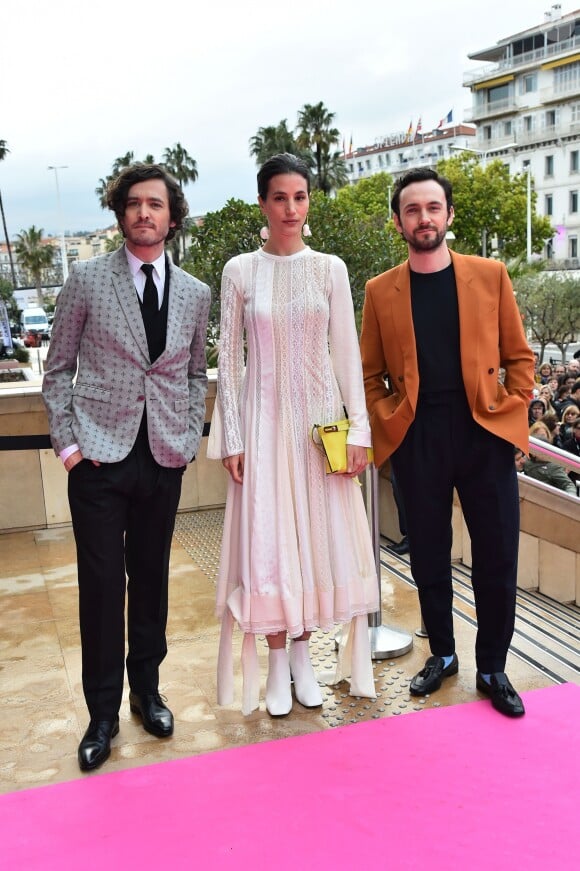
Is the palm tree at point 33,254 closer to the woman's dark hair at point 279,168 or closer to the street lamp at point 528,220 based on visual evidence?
the street lamp at point 528,220

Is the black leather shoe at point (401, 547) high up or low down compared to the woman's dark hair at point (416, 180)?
down

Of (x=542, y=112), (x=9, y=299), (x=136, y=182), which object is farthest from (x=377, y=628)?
(x=542, y=112)

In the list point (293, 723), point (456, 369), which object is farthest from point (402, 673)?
point (456, 369)

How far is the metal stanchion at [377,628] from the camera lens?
3945mm

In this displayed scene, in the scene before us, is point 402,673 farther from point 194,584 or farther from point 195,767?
point 194,584

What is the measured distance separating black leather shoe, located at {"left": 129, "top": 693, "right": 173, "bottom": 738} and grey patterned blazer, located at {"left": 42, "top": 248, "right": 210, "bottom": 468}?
0.98m

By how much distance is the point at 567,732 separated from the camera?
10.3ft

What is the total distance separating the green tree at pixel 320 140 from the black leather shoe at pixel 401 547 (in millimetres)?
36051

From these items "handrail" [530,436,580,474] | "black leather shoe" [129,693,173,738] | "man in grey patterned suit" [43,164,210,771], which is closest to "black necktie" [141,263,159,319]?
"man in grey patterned suit" [43,164,210,771]

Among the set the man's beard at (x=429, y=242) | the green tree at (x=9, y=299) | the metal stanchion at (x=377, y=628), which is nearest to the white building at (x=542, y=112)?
the green tree at (x=9, y=299)

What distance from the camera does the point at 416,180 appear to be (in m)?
3.26

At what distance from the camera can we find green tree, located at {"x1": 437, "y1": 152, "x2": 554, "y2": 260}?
42.8 metres

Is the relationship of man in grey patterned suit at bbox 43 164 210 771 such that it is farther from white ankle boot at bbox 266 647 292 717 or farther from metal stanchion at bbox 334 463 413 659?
metal stanchion at bbox 334 463 413 659

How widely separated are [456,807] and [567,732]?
677 millimetres
